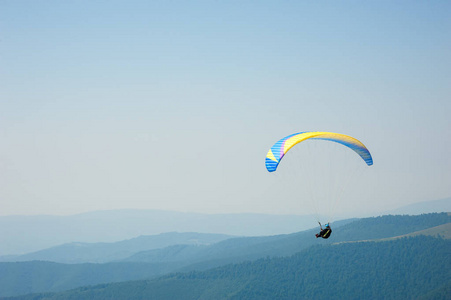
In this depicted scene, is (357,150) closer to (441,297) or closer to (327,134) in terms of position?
(327,134)

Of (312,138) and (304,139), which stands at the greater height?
(312,138)

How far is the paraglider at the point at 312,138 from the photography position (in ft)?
162

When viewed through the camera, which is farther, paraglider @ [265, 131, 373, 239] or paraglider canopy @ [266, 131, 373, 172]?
paraglider canopy @ [266, 131, 373, 172]

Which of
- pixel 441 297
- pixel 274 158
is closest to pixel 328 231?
pixel 274 158

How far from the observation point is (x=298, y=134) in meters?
53.3

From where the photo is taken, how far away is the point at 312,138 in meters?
53.0

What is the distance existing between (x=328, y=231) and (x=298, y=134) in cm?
1148

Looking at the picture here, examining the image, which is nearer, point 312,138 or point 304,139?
point 304,139

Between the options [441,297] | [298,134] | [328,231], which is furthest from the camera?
[441,297]

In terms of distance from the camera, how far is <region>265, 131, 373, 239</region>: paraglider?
49281 millimetres

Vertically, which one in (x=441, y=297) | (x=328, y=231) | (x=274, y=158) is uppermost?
(x=274, y=158)

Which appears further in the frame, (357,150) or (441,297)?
(441,297)

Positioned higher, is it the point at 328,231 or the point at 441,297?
the point at 328,231

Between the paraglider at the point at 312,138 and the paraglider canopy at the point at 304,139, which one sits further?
the paraglider canopy at the point at 304,139
